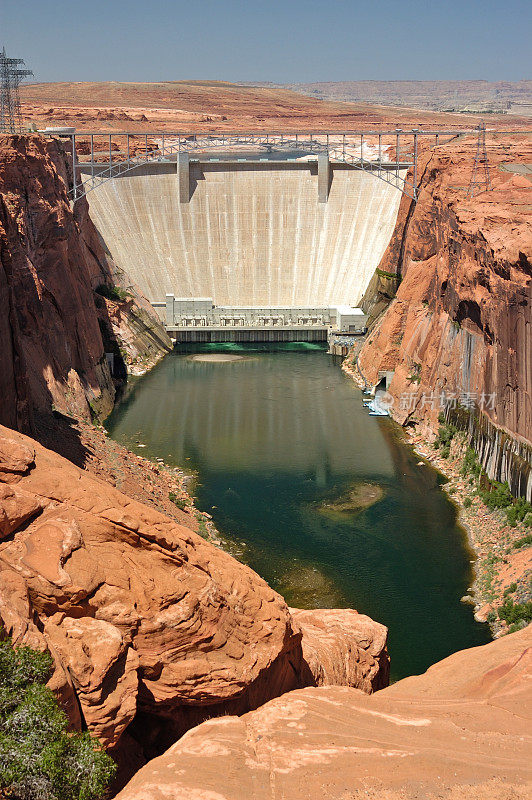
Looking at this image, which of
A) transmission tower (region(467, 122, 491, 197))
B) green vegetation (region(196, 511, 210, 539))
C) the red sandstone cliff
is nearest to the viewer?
the red sandstone cliff

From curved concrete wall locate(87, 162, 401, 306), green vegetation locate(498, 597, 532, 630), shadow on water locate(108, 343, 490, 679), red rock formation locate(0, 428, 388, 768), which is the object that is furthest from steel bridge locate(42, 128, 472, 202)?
red rock formation locate(0, 428, 388, 768)

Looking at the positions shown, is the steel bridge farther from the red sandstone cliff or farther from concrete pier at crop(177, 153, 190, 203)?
the red sandstone cliff

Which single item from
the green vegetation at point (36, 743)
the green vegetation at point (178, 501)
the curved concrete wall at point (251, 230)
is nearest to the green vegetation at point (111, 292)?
the curved concrete wall at point (251, 230)

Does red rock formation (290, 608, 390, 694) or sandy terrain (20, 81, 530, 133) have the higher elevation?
sandy terrain (20, 81, 530, 133)

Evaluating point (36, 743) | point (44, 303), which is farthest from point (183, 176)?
point (36, 743)

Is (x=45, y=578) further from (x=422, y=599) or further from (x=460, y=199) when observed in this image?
(x=460, y=199)

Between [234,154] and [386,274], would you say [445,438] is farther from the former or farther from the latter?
[234,154]

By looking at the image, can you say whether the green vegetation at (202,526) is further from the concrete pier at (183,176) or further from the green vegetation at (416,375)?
the concrete pier at (183,176)
